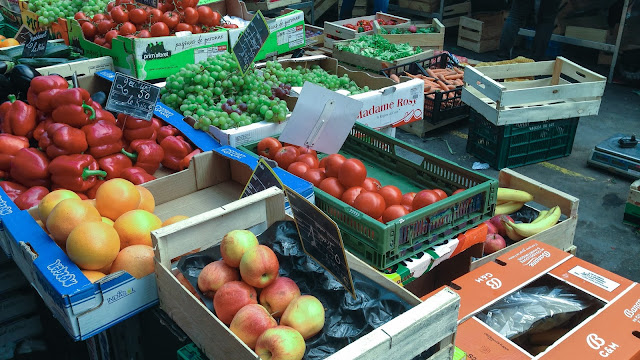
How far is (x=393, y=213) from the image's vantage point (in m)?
2.43

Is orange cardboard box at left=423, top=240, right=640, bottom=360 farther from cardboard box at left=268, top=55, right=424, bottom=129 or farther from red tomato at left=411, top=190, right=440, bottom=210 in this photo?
cardboard box at left=268, top=55, right=424, bottom=129

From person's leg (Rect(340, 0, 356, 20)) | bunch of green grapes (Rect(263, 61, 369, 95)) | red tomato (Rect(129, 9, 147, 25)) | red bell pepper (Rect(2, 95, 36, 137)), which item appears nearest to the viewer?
red bell pepper (Rect(2, 95, 36, 137))

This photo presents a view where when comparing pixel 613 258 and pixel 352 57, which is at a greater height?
pixel 352 57

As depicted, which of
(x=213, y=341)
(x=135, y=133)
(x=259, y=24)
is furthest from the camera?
(x=259, y=24)

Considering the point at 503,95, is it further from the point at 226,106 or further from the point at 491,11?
the point at 491,11

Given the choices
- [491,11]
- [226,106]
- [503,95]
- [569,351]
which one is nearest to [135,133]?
[226,106]

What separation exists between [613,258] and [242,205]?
3.14m

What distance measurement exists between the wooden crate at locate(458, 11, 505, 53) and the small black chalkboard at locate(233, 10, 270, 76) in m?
6.53

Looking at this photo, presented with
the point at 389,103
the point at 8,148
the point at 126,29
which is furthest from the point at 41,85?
the point at 389,103

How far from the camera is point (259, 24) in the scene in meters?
3.50

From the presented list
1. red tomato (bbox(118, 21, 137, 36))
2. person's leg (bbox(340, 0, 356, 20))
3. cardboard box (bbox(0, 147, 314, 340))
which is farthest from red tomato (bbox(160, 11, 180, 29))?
person's leg (bbox(340, 0, 356, 20))

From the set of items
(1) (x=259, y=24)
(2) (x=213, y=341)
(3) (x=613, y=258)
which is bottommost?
(3) (x=613, y=258)

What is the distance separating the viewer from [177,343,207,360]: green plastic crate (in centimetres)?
174

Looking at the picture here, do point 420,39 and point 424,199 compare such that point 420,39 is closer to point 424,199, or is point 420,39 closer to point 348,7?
point 348,7
